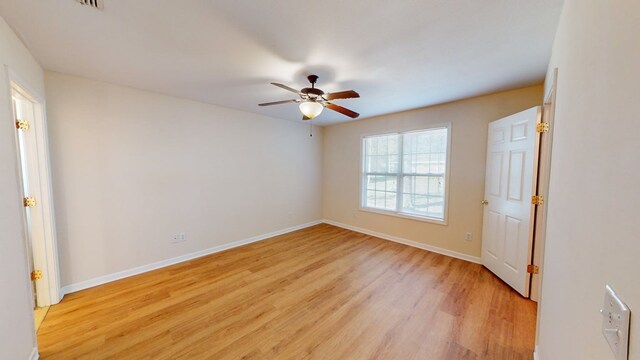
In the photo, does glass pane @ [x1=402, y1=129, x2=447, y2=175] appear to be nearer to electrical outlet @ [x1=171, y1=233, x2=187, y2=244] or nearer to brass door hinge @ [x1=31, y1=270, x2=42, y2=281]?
electrical outlet @ [x1=171, y1=233, x2=187, y2=244]

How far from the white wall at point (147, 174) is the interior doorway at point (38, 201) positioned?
0.20 meters

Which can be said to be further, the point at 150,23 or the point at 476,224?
the point at 476,224

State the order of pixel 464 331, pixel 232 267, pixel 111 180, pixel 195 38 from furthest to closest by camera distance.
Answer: pixel 232 267 → pixel 111 180 → pixel 464 331 → pixel 195 38

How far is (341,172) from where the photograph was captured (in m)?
4.96

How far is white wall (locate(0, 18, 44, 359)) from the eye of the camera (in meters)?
1.32

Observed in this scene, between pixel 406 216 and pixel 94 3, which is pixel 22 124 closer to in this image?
pixel 94 3

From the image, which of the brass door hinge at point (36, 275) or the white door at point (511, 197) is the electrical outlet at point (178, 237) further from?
the white door at point (511, 197)

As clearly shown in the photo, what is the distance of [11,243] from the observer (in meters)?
1.41

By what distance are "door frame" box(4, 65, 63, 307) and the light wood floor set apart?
0.21m

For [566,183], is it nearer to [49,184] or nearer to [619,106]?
[619,106]

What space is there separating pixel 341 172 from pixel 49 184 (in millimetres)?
4267

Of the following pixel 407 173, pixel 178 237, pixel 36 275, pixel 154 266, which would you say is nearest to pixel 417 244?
pixel 407 173

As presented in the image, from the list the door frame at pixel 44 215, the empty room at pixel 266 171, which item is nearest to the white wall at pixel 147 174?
the empty room at pixel 266 171

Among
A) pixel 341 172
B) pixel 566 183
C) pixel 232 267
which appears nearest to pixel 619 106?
pixel 566 183
